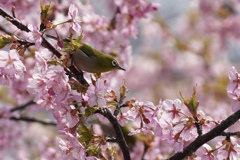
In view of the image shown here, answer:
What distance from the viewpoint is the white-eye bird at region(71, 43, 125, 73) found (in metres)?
1.50

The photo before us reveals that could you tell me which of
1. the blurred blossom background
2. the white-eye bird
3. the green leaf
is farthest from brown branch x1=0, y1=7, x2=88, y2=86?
the blurred blossom background

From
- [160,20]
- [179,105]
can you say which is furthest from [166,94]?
[179,105]

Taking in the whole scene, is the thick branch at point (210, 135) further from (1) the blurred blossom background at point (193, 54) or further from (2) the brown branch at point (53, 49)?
(1) the blurred blossom background at point (193, 54)

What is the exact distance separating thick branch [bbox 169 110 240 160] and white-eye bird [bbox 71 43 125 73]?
360mm

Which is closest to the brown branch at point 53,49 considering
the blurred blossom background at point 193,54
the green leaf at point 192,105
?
the green leaf at point 192,105

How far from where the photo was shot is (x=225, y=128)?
1.45 metres

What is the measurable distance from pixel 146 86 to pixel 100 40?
272 inches

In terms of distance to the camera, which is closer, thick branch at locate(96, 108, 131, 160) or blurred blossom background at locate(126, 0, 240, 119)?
thick branch at locate(96, 108, 131, 160)

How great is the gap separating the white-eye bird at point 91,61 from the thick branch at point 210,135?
0.36m

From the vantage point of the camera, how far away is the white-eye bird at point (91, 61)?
1496 millimetres

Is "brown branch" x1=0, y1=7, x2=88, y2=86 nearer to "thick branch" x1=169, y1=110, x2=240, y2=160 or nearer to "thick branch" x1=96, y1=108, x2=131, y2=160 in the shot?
"thick branch" x1=96, y1=108, x2=131, y2=160

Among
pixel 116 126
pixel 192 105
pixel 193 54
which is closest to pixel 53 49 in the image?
pixel 116 126

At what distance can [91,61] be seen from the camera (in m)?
1.51

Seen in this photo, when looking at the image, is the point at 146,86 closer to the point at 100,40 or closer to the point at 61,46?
the point at 100,40
